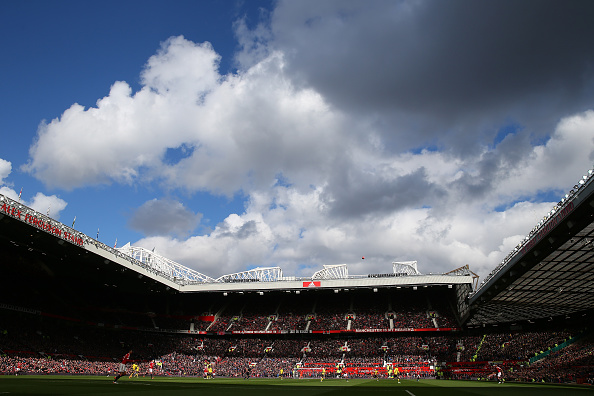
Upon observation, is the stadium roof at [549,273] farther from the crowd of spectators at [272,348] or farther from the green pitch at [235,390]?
the green pitch at [235,390]

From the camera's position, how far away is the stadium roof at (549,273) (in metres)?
28.2

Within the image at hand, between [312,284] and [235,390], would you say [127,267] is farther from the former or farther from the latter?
[235,390]

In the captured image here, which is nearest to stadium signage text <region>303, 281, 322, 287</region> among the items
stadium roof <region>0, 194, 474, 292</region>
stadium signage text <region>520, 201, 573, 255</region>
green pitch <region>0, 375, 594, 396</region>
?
stadium roof <region>0, 194, 474, 292</region>

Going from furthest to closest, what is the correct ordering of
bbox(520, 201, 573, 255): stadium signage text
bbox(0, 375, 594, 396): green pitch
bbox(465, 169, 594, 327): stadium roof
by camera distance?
bbox(465, 169, 594, 327): stadium roof < bbox(520, 201, 573, 255): stadium signage text < bbox(0, 375, 594, 396): green pitch

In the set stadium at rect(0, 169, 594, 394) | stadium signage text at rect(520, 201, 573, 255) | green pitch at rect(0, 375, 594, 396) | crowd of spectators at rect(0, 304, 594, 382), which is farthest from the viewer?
crowd of spectators at rect(0, 304, 594, 382)

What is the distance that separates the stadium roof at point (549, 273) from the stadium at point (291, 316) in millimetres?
193

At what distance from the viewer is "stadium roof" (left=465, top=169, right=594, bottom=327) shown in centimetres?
2820

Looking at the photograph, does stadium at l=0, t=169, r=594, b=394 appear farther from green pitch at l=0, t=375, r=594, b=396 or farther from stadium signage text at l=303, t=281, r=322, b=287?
green pitch at l=0, t=375, r=594, b=396

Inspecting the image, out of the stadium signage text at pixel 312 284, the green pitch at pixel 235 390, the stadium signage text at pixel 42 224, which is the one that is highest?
the stadium signage text at pixel 42 224

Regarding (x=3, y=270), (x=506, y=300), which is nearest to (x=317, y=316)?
(x=506, y=300)

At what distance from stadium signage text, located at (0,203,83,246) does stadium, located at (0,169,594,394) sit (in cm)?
11

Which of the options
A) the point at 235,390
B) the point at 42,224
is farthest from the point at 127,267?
the point at 235,390

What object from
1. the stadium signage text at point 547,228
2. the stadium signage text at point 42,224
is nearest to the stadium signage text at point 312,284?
the stadium signage text at point 42,224

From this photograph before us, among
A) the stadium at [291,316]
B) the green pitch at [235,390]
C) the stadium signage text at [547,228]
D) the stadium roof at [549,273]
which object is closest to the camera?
the green pitch at [235,390]
